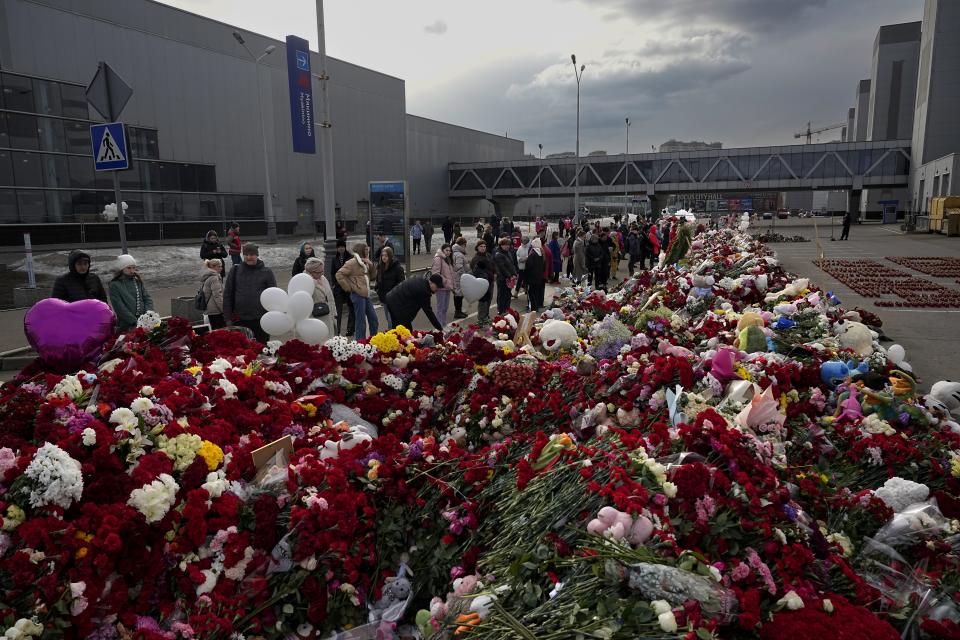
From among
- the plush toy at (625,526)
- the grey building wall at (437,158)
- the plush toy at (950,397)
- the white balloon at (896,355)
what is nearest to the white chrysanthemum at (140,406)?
the plush toy at (625,526)

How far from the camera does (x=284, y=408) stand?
14.1 feet

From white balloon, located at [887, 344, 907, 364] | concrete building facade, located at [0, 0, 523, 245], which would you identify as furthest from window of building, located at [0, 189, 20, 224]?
white balloon, located at [887, 344, 907, 364]

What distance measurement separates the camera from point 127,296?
7.32m

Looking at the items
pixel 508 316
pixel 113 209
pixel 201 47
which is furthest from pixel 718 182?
pixel 508 316

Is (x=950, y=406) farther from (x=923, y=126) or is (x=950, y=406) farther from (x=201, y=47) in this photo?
(x=923, y=126)

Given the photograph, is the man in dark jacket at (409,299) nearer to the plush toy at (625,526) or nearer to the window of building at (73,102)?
the plush toy at (625,526)

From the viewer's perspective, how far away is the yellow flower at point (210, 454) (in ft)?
11.0

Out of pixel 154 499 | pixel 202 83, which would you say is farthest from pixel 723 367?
pixel 202 83

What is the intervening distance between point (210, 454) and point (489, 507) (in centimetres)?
157

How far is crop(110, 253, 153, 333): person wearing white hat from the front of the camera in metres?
7.24

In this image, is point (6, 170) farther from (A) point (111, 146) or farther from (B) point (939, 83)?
(B) point (939, 83)

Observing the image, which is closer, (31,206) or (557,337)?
(557,337)

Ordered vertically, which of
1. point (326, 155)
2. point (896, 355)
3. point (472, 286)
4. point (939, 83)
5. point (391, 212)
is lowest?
point (896, 355)

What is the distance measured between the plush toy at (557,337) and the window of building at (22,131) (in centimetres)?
2859
